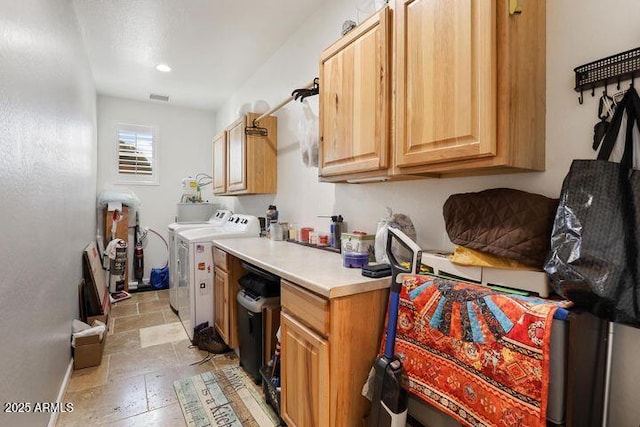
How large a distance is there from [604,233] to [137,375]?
282 centimetres

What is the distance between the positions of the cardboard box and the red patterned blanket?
2.42m

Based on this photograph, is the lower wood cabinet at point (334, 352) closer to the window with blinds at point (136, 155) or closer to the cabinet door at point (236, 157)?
the cabinet door at point (236, 157)

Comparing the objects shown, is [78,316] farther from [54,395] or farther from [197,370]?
[197,370]

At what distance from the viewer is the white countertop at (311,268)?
50.9 inches

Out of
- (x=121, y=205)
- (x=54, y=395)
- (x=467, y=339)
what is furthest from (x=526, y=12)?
(x=121, y=205)

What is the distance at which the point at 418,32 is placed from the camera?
4.21 ft

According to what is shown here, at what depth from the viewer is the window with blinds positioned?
186 inches

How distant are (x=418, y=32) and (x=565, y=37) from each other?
51cm

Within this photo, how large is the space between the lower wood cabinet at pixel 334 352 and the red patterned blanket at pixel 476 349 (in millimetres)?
153

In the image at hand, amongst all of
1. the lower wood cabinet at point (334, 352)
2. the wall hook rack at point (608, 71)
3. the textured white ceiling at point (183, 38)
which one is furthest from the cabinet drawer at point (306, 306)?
the textured white ceiling at point (183, 38)

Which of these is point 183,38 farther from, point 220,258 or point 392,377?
point 392,377

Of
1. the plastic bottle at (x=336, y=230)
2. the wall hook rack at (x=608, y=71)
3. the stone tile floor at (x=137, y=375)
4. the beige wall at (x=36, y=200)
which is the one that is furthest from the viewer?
the plastic bottle at (x=336, y=230)

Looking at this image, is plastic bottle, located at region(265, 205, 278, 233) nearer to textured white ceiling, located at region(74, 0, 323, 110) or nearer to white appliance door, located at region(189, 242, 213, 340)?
white appliance door, located at region(189, 242, 213, 340)

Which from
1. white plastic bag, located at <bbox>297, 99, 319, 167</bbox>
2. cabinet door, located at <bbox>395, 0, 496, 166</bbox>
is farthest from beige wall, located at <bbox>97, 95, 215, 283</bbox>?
cabinet door, located at <bbox>395, 0, 496, 166</bbox>
